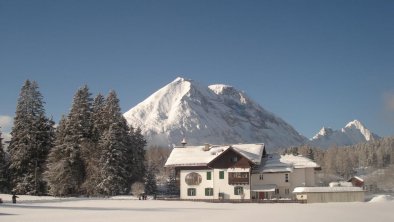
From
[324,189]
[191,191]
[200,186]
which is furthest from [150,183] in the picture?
[324,189]

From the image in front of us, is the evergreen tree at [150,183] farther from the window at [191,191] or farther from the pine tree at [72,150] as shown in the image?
the pine tree at [72,150]

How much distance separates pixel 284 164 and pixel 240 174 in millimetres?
6708

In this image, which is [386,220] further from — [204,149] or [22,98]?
[22,98]

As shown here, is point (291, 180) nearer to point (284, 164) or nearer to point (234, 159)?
point (284, 164)

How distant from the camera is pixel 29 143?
243 ft

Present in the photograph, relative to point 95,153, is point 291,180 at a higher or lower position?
lower

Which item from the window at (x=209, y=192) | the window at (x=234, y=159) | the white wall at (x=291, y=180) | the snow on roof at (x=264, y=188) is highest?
the window at (x=234, y=159)

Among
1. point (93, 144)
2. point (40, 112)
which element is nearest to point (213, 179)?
point (93, 144)

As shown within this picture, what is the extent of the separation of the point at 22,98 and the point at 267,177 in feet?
129

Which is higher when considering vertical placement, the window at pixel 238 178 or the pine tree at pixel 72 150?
the pine tree at pixel 72 150

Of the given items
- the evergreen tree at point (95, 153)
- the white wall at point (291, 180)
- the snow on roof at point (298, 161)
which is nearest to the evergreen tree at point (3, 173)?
the evergreen tree at point (95, 153)

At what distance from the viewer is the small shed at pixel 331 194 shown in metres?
62.4

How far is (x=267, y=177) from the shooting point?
73.7m

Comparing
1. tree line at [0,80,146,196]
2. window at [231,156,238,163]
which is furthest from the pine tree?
window at [231,156,238,163]
